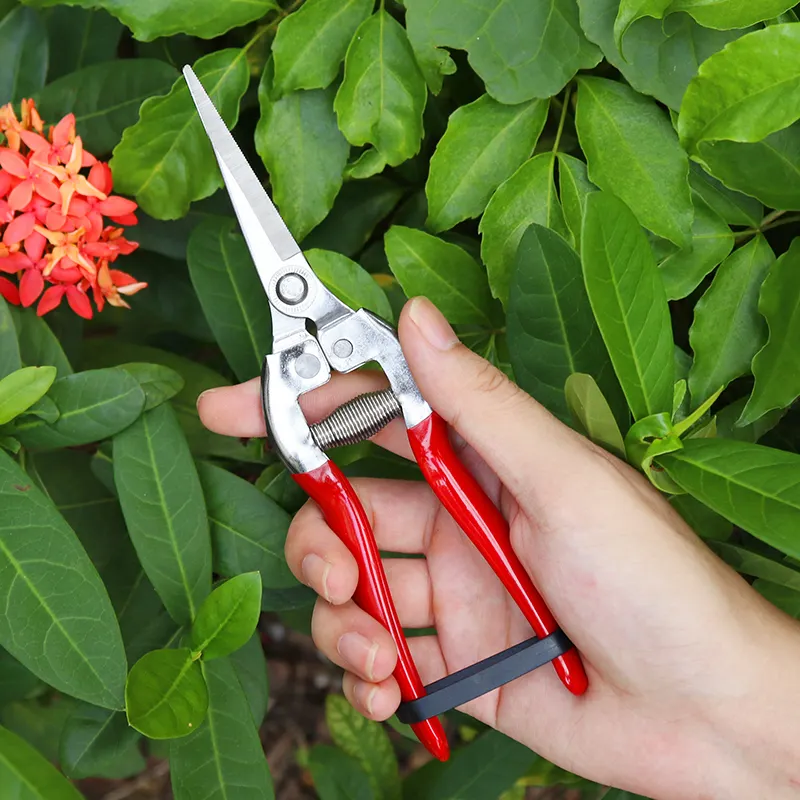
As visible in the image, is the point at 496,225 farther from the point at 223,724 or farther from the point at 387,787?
the point at 387,787

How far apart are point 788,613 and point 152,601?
0.73m

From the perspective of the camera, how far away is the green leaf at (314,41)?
2.58 feet

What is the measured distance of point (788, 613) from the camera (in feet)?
2.86

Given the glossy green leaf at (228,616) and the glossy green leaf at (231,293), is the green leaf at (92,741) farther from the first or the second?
the glossy green leaf at (231,293)

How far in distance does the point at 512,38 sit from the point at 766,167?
26cm

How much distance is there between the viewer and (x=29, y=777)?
741 mm

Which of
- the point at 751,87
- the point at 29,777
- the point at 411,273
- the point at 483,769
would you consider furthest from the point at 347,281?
the point at 483,769

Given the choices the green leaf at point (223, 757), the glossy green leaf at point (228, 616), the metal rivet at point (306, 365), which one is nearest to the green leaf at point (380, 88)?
the metal rivet at point (306, 365)

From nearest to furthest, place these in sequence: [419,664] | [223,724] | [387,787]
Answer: [223,724] < [419,664] < [387,787]

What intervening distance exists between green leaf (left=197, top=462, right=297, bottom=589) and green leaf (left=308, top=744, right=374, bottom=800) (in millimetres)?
396

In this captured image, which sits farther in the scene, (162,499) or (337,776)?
(337,776)

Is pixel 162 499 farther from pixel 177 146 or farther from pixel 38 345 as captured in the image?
pixel 177 146

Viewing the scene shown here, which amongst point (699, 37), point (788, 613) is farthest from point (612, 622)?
point (699, 37)

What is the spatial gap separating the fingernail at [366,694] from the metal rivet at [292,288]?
39cm
